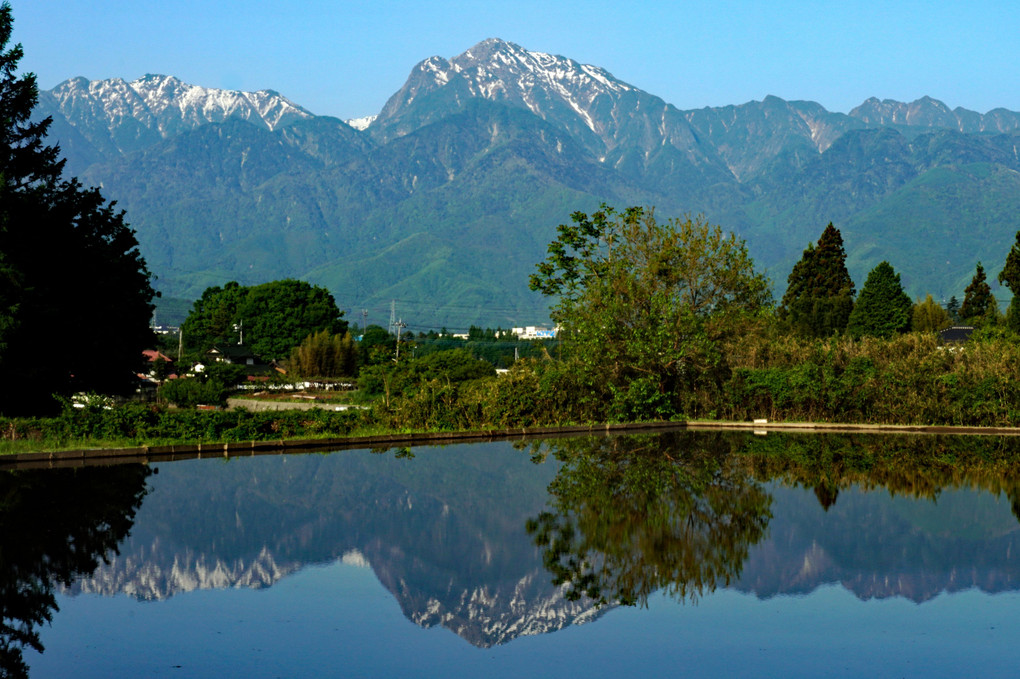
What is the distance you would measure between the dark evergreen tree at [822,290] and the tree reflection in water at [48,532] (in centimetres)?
6409

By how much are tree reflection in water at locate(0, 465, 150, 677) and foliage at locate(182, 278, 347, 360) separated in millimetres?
91872

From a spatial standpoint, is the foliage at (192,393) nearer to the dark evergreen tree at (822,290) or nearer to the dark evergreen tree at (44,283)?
the dark evergreen tree at (44,283)

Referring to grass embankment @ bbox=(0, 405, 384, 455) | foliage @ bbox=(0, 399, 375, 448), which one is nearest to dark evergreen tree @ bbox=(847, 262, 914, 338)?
grass embankment @ bbox=(0, 405, 384, 455)

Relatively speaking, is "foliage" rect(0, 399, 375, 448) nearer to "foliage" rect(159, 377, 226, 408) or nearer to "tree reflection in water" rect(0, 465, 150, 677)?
"tree reflection in water" rect(0, 465, 150, 677)

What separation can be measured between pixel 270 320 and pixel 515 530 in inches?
4083

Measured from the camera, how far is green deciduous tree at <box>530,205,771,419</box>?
96.4 ft

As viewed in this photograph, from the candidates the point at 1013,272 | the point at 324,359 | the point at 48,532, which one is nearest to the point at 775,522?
the point at 48,532

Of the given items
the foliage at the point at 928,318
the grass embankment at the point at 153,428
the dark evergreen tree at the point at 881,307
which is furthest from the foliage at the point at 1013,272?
the grass embankment at the point at 153,428

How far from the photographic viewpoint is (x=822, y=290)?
267 feet

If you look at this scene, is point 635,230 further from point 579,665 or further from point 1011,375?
point 579,665

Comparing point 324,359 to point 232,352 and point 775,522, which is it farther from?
point 775,522

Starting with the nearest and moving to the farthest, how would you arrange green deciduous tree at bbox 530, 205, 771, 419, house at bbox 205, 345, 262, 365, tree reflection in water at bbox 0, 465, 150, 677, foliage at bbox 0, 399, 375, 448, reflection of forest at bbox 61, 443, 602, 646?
tree reflection in water at bbox 0, 465, 150, 677 < reflection of forest at bbox 61, 443, 602, 646 < foliage at bbox 0, 399, 375, 448 < green deciduous tree at bbox 530, 205, 771, 419 < house at bbox 205, 345, 262, 365

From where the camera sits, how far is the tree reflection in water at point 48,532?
28.9 feet

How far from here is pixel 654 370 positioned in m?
Answer: 30.2
